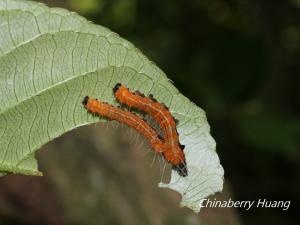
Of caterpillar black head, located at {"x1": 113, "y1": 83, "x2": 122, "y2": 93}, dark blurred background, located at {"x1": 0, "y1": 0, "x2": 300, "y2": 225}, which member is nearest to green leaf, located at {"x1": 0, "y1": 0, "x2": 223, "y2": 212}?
caterpillar black head, located at {"x1": 113, "y1": 83, "x2": 122, "y2": 93}

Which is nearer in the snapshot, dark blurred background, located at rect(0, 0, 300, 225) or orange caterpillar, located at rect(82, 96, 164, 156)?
orange caterpillar, located at rect(82, 96, 164, 156)

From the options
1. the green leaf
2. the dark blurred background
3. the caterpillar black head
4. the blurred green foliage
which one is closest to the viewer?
the green leaf

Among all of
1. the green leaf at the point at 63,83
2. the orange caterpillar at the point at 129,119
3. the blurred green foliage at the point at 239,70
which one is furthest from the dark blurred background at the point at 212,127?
the green leaf at the point at 63,83

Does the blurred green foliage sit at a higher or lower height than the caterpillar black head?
higher

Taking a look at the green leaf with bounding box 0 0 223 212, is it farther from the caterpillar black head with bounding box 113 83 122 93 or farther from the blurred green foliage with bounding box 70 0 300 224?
the blurred green foliage with bounding box 70 0 300 224

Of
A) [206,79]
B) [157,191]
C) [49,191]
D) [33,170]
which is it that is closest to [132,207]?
[157,191]

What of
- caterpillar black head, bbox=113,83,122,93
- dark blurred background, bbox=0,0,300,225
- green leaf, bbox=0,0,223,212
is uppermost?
dark blurred background, bbox=0,0,300,225

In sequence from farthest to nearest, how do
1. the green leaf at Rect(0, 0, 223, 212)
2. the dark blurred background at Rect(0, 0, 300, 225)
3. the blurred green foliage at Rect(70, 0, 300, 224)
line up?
the blurred green foliage at Rect(70, 0, 300, 224), the dark blurred background at Rect(0, 0, 300, 225), the green leaf at Rect(0, 0, 223, 212)
